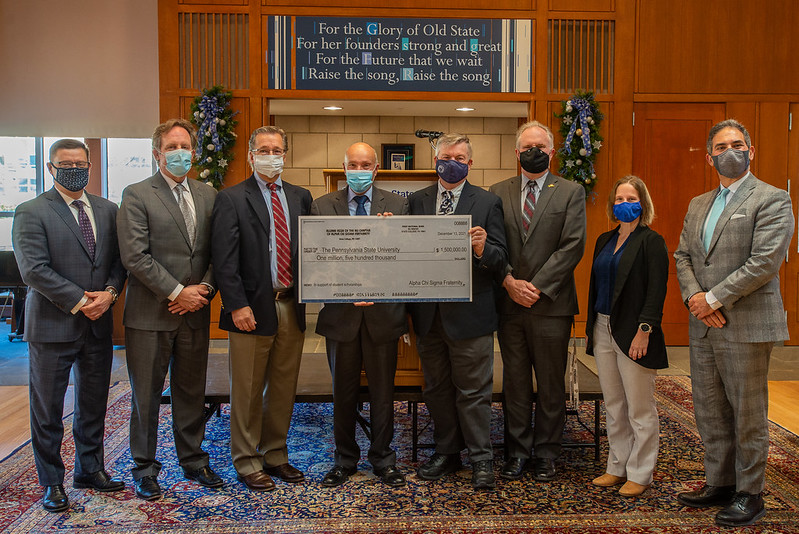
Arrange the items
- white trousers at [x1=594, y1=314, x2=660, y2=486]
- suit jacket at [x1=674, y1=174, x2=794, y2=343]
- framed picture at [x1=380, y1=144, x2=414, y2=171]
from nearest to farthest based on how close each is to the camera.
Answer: suit jacket at [x1=674, y1=174, x2=794, y2=343]
white trousers at [x1=594, y1=314, x2=660, y2=486]
framed picture at [x1=380, y1=144, x2=414, y2=171]

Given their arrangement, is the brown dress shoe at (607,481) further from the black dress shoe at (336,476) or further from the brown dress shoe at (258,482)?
the brown dress shoe at (258,482)

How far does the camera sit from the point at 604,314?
326cm

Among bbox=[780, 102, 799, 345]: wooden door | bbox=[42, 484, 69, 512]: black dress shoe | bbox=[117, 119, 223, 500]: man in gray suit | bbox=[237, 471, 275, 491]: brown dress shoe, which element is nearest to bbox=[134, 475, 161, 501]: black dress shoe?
bbox=[117, 119, 223, 500]: man in gray suit

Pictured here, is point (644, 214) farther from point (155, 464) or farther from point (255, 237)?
point (155, 464)

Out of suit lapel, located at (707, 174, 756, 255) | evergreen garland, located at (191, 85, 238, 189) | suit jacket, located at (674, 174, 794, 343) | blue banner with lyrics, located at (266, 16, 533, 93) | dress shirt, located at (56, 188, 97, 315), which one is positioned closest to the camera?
suit jacket, located at (674, 174, 794, 343)

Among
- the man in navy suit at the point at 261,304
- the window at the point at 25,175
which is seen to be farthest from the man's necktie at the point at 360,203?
the window at the point at 25,175

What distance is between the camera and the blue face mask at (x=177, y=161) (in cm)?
318

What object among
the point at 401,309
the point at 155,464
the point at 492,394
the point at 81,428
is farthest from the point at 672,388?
the point at 81,428

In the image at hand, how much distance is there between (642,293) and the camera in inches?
122

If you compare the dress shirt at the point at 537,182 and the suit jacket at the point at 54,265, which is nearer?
the suit jacket at the point at 54,265

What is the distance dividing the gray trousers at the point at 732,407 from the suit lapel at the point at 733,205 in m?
0.45

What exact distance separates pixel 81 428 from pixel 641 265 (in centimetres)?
290

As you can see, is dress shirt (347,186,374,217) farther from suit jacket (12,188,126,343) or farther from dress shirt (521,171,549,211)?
suit jacket (12,188,126,343)

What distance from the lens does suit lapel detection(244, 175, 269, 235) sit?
3.20 metres
